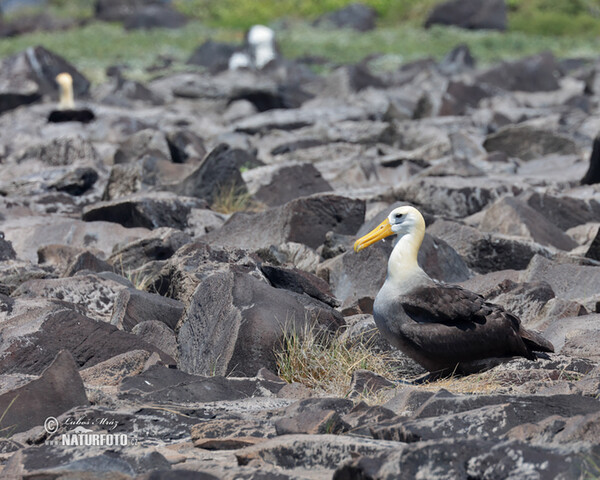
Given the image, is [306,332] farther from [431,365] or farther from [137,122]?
[137,122]

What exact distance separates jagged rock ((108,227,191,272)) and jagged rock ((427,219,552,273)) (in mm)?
2560

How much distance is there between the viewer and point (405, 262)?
665 cm

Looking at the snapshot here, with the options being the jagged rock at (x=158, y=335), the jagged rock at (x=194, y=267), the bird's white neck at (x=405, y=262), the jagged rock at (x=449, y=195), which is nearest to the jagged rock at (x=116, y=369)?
the jagged rock at (x=158, y=335)

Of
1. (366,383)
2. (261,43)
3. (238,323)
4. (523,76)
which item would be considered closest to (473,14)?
(261,43)

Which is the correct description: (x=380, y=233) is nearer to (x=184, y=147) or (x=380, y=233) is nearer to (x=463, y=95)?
(x=184, y=147)

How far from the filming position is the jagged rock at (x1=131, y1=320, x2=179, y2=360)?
7.02 metres

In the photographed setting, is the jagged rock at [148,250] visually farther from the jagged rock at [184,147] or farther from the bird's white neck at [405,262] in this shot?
the jagged rock at [184,147]

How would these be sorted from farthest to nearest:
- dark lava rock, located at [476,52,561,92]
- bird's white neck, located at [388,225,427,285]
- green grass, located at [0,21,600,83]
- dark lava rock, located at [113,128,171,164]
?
1. green grass, located at [0,21,600,83]
2. dark lava rock, located at [476,52,561,92]
3. dark lava rock, located at [113,128,171,164]
4. bird's white neck, located at [388,225,427,285]

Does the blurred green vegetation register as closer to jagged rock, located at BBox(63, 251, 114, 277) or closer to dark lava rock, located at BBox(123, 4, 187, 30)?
dark lava rock, located at BBox(123, 4, 187, 30)

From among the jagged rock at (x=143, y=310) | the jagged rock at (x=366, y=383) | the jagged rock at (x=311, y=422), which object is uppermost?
the jagged rock at (x=311, y=422)

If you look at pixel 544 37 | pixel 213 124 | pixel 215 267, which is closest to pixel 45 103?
pixel 213 124

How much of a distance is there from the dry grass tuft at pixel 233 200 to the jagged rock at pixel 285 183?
0.21 metres

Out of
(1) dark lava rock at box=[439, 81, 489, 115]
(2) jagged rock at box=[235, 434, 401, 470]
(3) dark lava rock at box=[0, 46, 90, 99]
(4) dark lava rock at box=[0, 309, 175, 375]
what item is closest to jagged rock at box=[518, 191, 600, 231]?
(4) dark lava rock at box=[0, 309, 175, 375]

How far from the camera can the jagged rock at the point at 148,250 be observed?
9578mm
